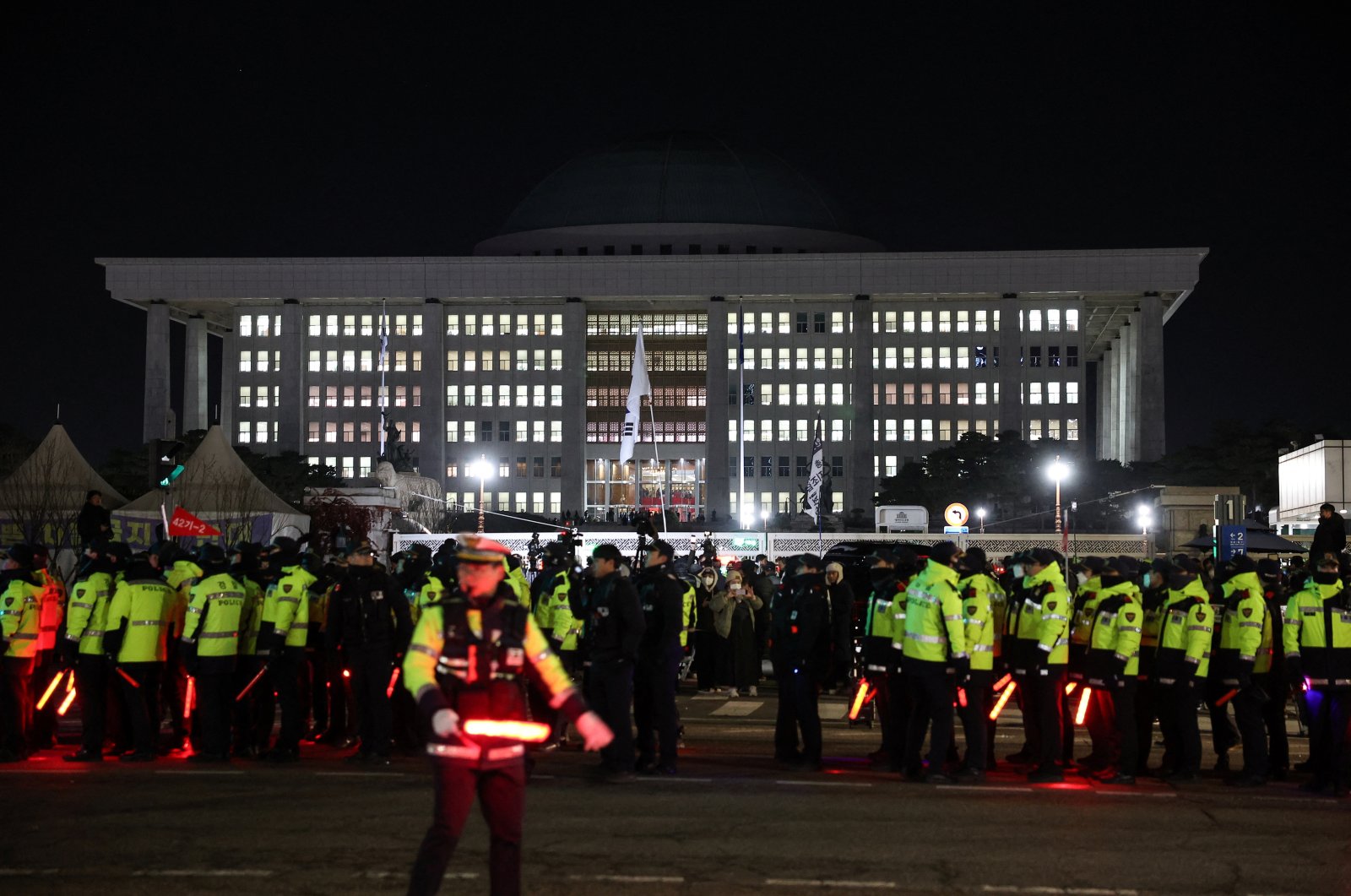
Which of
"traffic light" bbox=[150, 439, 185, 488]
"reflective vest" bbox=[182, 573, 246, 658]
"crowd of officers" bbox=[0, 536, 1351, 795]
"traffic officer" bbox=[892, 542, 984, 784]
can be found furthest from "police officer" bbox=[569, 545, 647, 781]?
"traffic light" bbox=[150, 439, 185, 488]

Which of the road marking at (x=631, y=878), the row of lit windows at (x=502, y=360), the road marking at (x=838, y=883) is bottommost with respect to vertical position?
the road marking at (x=838, y=883)

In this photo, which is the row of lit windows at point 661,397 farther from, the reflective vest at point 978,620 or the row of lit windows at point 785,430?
the reflective vest at point 978,620

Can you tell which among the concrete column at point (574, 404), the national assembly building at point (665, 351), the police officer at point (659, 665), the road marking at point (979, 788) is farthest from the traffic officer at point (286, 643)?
the concrete column at point (574, 404)

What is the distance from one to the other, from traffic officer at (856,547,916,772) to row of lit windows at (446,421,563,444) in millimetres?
115152

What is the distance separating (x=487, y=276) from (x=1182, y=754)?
113849 mm

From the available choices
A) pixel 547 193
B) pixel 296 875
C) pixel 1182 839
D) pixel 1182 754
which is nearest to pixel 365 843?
pixel 296 875

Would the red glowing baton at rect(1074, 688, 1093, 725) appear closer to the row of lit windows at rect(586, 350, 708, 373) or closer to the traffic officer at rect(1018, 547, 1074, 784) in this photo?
the traffic officer at rect(1018, 547, 1074, 784)

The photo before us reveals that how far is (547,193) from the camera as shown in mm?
145500

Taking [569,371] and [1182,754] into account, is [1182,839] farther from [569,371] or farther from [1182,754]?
[569,371]

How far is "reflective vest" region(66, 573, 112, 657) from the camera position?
49.2 feet

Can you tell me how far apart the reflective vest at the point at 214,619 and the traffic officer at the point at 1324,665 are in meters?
9.78

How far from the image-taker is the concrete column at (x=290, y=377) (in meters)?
126

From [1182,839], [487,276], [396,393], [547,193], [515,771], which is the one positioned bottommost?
[1182,839]

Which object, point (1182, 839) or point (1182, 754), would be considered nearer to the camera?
point (1182, 839)
